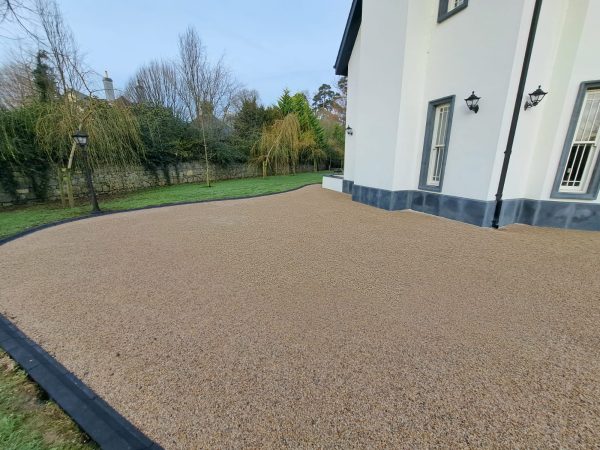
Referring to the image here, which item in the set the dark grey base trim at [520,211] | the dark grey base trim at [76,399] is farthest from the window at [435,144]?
the dark grey base trim at [76,399]

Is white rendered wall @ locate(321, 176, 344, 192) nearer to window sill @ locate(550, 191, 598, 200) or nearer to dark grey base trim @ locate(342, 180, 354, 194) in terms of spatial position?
dark grey base trim @ locate(342, 180, 354, 194)

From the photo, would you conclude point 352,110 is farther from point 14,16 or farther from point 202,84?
point 202,84

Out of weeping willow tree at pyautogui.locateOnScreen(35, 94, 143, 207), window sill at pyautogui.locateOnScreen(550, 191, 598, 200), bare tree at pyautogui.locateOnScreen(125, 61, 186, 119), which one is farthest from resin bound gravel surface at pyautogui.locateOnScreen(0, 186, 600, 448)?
bare tree at pyautogui.locateOnScreen(125, 61, 186, 119)

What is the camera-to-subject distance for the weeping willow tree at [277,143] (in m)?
15.6

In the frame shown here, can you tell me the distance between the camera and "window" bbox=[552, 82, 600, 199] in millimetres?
4441

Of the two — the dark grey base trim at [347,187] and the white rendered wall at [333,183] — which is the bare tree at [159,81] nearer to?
the white rendered wall at [333,183]

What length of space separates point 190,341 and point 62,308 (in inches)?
63.6

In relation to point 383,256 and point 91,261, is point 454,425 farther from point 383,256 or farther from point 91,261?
point 91,261

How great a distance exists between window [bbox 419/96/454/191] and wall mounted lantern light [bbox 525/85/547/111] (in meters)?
1.32

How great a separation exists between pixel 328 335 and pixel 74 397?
1.75 meters

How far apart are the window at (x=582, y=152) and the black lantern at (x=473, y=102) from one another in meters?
1.57

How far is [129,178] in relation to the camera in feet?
37.2

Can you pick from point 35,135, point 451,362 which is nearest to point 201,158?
point 35,135

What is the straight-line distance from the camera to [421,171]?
6.32 m
